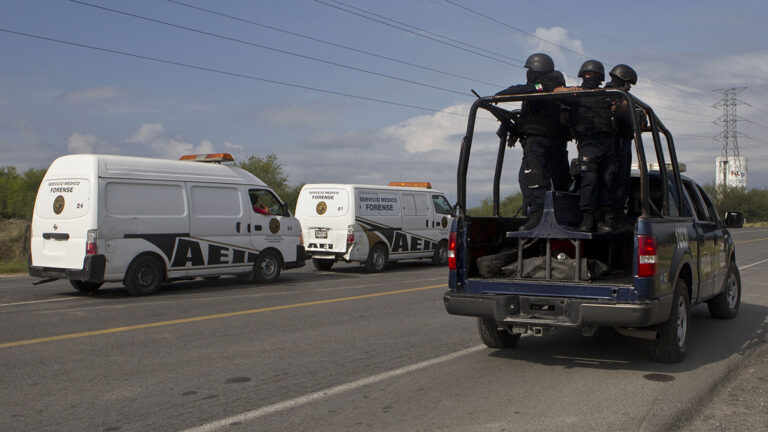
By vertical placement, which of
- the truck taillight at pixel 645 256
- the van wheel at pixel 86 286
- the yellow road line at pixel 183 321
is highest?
the truck taillight at pixel 645 256

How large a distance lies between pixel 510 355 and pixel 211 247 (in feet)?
24.6

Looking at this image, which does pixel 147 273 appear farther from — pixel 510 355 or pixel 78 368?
pixel 510 355

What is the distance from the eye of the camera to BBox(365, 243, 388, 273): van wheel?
1677 cm

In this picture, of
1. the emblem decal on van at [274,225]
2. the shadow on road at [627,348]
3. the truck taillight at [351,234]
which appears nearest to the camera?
the shadow on road at [627,348]

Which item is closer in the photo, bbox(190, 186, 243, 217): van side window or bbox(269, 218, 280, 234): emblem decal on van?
bbox(190, 186, 243, 217): van side window

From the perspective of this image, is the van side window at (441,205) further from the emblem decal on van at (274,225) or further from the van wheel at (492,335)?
the van wheel at (492,335)

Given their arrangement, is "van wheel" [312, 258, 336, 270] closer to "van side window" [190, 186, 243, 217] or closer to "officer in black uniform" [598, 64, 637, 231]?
"van side window" [190, 186, 243, 217]

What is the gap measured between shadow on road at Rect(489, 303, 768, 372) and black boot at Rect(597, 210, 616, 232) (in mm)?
1176

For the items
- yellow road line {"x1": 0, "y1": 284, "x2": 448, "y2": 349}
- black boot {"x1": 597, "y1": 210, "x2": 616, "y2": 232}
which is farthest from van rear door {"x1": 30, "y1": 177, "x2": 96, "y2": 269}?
black boot {"x1": 597, "y1": 210, "x2": 616, "y2": 232}

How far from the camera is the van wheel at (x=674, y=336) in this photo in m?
6.33

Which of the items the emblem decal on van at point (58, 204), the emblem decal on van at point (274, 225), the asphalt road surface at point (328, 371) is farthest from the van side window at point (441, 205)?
the emblem decal on van at point (58, 204)

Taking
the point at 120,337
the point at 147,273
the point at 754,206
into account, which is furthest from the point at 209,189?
the point at 754,206

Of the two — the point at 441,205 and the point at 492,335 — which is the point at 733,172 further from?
the point at 492,335

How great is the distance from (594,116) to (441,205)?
40.6 ft
